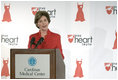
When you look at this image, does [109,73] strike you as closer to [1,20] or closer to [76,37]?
[76,37]

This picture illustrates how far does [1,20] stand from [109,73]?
172 cm

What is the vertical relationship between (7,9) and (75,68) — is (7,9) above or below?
above

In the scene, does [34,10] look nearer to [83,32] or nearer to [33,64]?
[83,32]

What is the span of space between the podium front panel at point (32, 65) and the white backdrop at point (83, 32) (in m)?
1.47

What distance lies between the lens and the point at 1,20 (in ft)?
8.61

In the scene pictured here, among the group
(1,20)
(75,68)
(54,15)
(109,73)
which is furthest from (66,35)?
(1,20)

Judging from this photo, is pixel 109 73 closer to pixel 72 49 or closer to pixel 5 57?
pixel 72 49

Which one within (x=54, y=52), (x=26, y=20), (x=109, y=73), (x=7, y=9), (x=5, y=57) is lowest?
(x=109, y=73)

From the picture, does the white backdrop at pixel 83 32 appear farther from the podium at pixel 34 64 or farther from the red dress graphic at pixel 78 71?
the podium at pixel 34 64

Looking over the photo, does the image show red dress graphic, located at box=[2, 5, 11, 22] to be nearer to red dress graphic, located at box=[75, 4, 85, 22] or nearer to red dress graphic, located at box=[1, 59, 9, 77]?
red dress graphic, located at box=[1, 59, 9, 77]

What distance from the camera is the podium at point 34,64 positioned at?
105 centimetres

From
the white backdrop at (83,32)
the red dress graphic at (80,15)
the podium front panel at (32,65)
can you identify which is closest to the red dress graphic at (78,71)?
the white backdrop at (83,32)

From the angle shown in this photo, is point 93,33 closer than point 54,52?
No

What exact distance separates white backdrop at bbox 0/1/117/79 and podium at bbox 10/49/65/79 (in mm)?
1475
